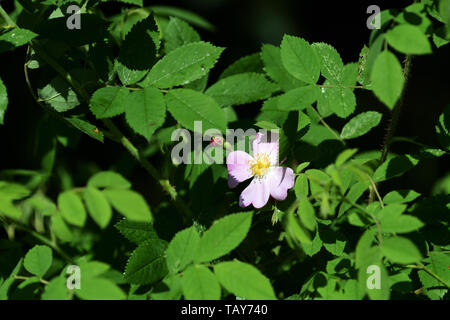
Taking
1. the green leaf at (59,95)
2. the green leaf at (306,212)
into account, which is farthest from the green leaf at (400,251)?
the green leaf at (59,95)

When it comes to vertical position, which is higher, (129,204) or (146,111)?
(146,111)

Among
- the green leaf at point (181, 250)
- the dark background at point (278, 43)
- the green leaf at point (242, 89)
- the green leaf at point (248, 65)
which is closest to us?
the green leaf at point (181, 250)

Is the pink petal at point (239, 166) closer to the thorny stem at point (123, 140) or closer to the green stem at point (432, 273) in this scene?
the thorny stem at point (123, 140)

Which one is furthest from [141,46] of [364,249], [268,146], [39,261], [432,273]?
[432,273]

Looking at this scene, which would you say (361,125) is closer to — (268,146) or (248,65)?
(268,146)

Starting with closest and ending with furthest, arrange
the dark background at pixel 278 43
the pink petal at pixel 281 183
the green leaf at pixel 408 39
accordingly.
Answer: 1. the green leaf at pixel 408 39
2. the pink petal at pixel 281 183
3. the dark background at pixel 278 43
